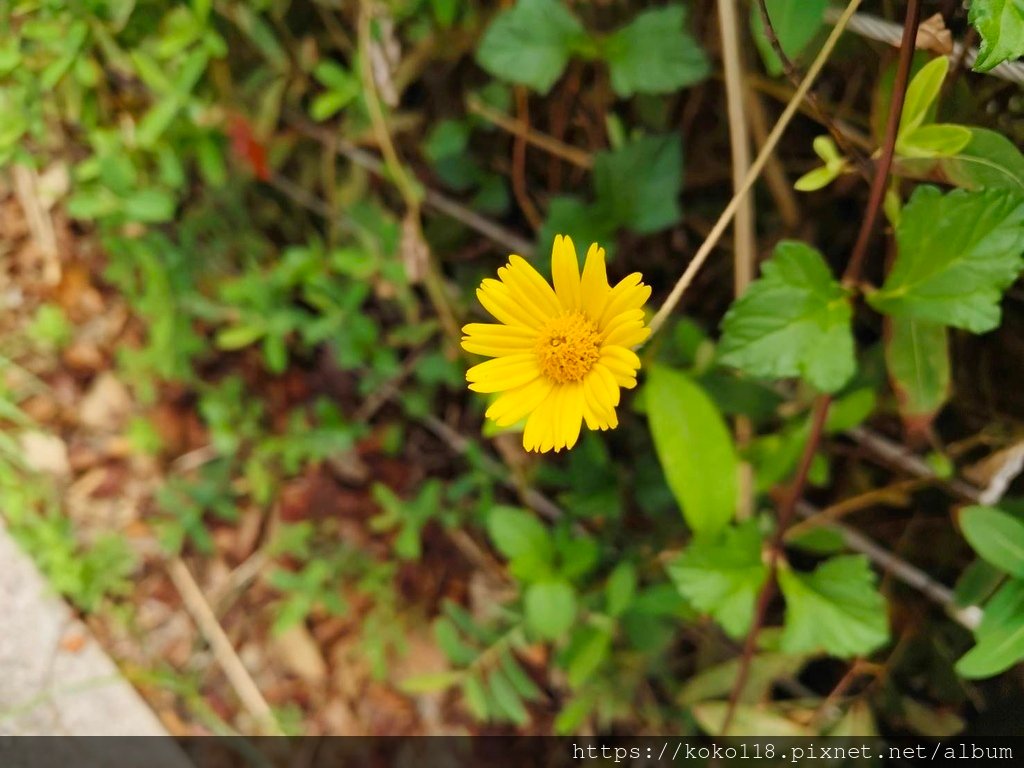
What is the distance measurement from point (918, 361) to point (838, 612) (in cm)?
21

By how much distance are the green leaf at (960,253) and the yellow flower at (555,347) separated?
0.21 meters

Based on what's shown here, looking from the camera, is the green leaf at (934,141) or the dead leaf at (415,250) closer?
the green leaf at (934,141)

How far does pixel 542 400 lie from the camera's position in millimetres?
543

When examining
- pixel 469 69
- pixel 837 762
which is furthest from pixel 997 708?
pixel 469 69

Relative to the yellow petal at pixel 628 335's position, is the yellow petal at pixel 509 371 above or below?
below

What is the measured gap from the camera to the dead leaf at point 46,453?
3.88 feet

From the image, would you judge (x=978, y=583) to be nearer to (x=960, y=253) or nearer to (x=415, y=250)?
(x=960, y=253)

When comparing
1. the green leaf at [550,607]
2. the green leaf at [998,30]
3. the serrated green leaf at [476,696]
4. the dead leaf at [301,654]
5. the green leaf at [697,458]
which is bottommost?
the dead leaf at [301,654]

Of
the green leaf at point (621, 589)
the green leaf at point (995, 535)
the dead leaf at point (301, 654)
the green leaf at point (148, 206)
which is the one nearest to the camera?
the green leaf at point (995, 535)

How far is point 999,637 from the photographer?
616 mm

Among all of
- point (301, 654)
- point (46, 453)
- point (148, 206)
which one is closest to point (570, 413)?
point (148, 206)

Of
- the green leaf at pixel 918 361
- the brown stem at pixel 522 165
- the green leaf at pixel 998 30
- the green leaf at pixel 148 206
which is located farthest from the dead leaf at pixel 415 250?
the green leaf at pixel 998 30

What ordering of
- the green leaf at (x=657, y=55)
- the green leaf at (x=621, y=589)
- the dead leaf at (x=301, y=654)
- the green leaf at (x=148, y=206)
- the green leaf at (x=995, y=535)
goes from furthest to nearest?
the dead leaf at (x=301, y=654), the green leaf at (x=148, y=206), the green leaf at (x=621, y=589), the green leaf at (x=657, y=55), the green leaf at (x=995, y=535)

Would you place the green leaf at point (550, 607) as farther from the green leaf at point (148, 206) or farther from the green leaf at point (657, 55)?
the green leaf at point (148, 206)
